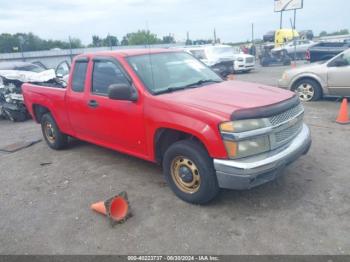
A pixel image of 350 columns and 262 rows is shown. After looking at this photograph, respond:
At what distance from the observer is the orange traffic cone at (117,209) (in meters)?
3.65

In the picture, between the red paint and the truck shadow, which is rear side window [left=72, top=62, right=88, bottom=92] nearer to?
the red paint

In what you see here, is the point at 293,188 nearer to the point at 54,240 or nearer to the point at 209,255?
the point at 209,255

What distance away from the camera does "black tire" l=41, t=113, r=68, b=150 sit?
6.19 meters

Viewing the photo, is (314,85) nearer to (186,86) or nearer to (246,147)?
(186,86)

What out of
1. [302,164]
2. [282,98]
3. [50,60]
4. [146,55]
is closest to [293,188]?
[302,164]

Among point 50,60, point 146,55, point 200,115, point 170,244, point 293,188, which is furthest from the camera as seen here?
point 50,60

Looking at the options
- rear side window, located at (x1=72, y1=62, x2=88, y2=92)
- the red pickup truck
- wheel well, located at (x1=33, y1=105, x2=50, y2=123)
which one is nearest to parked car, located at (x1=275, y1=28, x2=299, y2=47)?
wheel well, located at (x1=33, y1=105, x2=50, y2=123)

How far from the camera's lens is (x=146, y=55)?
4.77 meters

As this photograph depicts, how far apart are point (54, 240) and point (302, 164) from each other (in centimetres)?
360

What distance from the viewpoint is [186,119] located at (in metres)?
3.62

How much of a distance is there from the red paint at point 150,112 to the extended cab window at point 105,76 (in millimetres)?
102

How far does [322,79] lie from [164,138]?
6.44 meters

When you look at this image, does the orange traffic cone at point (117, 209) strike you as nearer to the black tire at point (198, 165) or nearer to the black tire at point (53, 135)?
the black tire at point (198, 165)

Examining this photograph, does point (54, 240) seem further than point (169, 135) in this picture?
No
